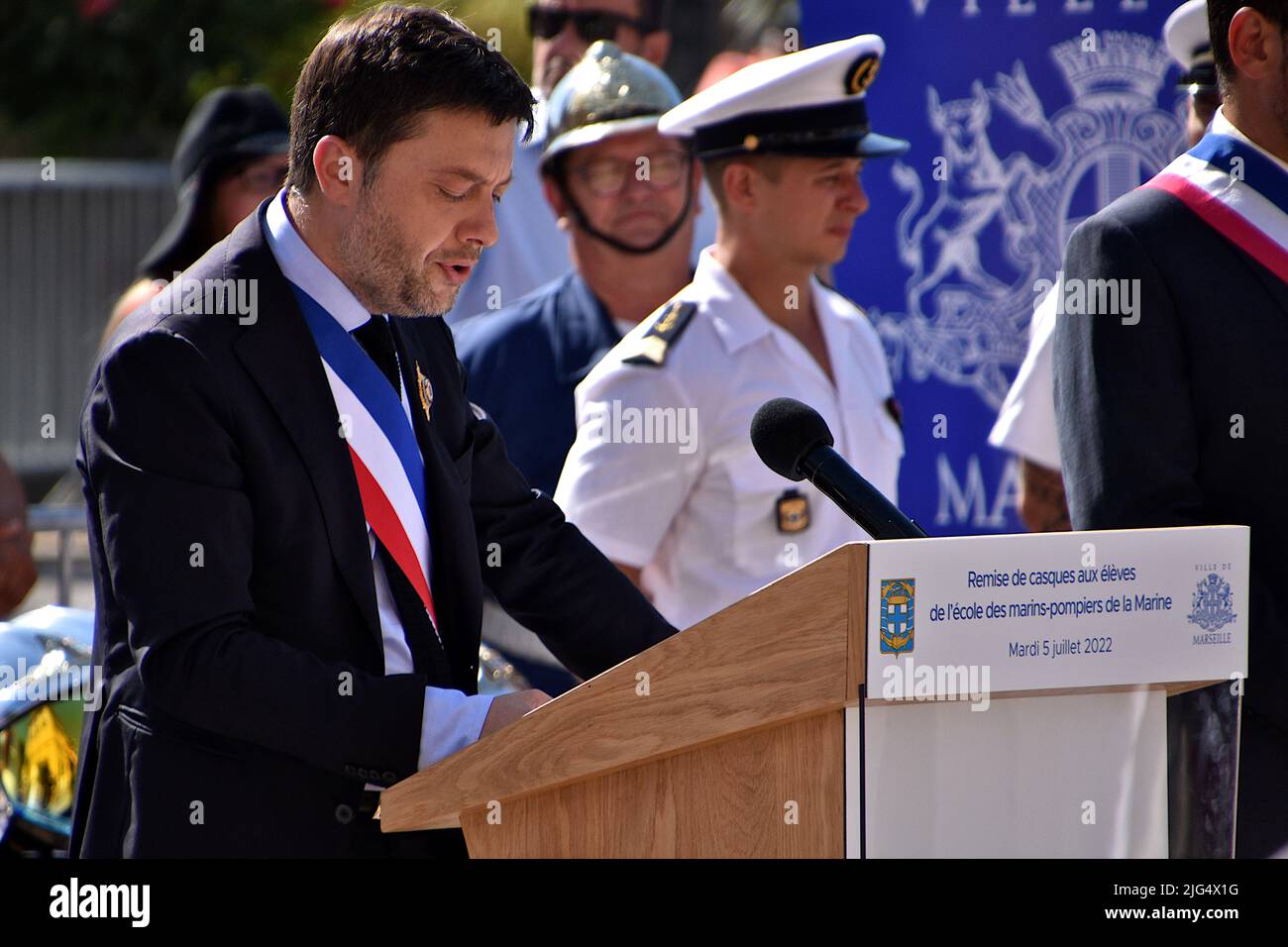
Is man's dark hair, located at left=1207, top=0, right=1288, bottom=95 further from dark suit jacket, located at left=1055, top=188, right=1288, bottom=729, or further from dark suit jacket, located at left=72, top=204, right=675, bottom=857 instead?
dark suit jacket, located at left=72, top=204, right=675, bottom=857

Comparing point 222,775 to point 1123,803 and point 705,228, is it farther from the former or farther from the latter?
point 705,228

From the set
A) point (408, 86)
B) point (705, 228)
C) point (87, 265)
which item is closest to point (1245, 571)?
point (408, 86)

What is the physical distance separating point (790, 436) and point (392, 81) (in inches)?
27.6

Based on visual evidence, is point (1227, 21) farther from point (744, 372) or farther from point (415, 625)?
point (415, 625)

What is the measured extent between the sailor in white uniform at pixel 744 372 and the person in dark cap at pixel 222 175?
3.87 ft

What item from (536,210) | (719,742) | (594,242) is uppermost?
(536,210)

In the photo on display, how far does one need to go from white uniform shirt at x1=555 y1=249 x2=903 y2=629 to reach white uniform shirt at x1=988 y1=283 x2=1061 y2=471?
0.55 metres

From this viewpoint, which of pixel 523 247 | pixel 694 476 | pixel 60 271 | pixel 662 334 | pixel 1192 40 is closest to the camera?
pixel 694 476

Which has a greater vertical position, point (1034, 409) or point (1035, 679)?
point (1034, 409)

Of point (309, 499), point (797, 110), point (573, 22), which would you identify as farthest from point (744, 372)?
point (573, 22)

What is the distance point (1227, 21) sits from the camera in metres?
2.72

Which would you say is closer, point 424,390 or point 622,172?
point 424,390

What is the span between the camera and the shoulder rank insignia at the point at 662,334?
376cm

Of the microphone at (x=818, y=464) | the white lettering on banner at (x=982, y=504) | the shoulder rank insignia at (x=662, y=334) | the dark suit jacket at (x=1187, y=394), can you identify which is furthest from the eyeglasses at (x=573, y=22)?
the microphone at (x=818, y=464)
